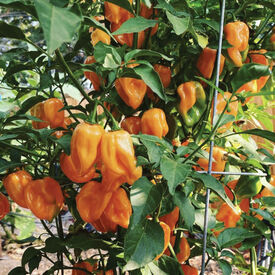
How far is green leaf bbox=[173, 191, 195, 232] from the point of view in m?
0.64

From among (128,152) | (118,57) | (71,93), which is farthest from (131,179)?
(71,93)

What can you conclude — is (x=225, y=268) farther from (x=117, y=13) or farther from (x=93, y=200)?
(x=117, y=13)

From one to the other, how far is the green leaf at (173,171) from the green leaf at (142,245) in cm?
13

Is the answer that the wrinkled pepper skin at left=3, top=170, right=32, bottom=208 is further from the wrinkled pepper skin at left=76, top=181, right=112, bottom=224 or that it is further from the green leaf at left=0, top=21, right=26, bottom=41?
the green leaf at left=0, top=21, right=26, bottom=41

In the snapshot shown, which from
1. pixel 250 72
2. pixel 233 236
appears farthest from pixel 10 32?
pixel 233 236

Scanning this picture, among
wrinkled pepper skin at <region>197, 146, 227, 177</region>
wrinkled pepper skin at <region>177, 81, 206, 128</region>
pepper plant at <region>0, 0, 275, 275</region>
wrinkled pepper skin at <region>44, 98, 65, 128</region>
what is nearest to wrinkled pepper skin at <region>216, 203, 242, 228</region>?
pepper plant at <region>0, 0, 275, 275</region>

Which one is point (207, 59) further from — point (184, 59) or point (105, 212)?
point (105, 212)

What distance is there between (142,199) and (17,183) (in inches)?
11.4

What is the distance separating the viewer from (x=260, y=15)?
0.88 m

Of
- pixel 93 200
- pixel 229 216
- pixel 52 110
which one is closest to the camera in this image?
pixel 93 200

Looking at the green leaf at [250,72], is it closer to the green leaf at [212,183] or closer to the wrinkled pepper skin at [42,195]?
the green leaf at [212,183]

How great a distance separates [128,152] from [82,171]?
0.30ft

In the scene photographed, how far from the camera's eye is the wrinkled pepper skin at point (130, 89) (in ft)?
2.35

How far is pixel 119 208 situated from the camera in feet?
2.36
